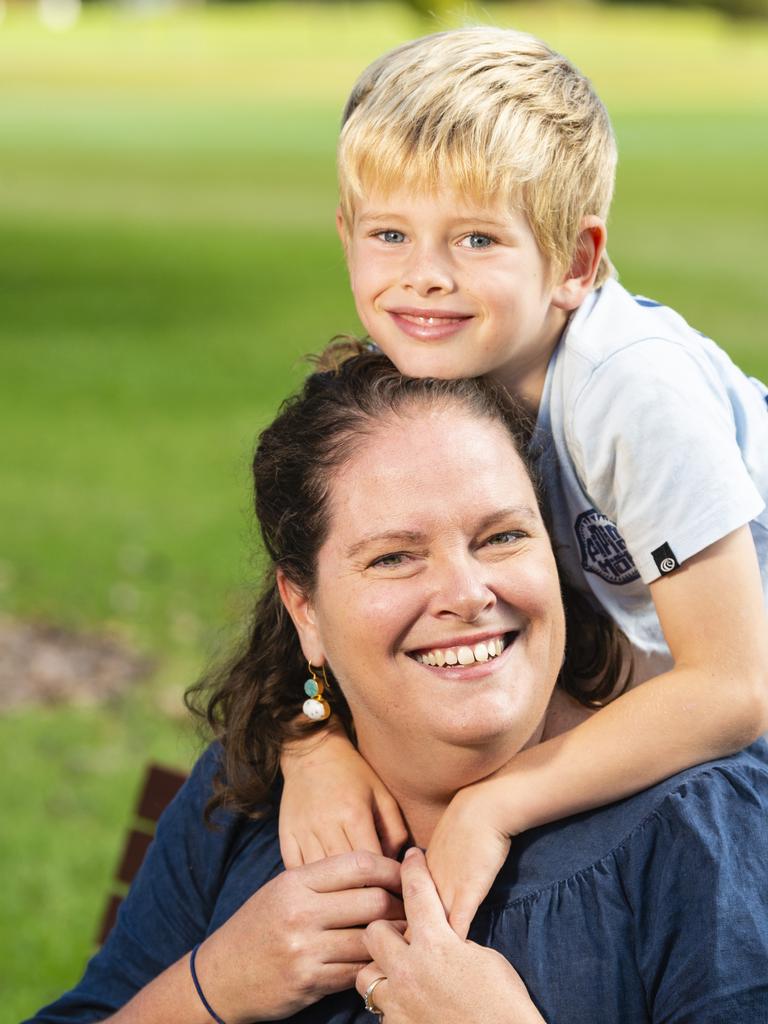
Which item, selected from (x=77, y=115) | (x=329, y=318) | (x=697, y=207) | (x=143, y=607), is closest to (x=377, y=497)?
(x=143, y=607)

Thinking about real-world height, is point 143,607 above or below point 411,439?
below

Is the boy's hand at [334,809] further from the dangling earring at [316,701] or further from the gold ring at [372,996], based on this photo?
the gold ring at [372,996]

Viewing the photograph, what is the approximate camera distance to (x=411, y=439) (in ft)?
9.36

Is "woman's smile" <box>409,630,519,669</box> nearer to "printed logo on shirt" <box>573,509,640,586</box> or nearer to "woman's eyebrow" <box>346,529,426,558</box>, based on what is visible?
"woman's eyebrow" <box>346,529,426,558</box>

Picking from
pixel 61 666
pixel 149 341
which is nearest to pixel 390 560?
pixel 61 666

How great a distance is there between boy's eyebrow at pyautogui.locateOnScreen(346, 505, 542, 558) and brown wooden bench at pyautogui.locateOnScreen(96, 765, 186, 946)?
1560 mm

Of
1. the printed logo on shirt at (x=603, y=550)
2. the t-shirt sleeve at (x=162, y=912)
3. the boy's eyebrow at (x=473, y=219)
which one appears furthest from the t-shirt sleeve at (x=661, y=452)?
the t-shirt sleeve at (x=162, y=912)

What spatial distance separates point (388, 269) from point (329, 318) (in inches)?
576

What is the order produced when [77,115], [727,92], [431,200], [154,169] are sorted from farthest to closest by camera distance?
[727,92] → [77,115] → [154,169] → [431,200]

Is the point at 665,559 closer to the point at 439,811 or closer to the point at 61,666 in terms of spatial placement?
the point at 439,811

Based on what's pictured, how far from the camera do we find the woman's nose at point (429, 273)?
3014 mm

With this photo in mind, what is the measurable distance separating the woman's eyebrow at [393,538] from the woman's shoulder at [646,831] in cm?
55

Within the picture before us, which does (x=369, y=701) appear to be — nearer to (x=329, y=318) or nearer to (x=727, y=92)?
(x=329, y=318)

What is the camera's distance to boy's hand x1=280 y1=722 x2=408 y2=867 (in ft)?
9.52
